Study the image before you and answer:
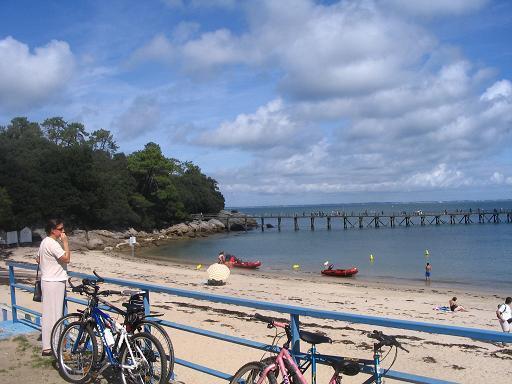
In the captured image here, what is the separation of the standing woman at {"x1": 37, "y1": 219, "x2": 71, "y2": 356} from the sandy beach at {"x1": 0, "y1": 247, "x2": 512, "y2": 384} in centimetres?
250

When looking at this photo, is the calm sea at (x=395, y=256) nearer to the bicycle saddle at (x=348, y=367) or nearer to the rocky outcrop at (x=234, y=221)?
the rocky outcrop at (x=234, y=221)

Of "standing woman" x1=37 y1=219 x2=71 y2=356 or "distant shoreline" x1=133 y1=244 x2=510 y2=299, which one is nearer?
"standing woman" x1=37 y1=219 x2=71 y2=356

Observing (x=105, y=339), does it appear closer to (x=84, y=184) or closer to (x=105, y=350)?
(x=105, y=350)

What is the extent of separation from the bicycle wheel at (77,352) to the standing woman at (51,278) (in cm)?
62

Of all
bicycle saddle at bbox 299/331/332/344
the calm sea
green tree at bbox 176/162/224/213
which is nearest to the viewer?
bicycle saddle at bbox 299/331/332/344

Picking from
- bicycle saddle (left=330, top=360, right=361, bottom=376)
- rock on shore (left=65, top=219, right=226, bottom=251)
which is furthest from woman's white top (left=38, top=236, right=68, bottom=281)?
rock on shore (left=65, top=219, right=226, bottom=251)

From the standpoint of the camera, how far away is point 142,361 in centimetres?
497

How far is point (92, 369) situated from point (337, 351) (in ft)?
22.6

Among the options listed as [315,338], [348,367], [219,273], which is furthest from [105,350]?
[219,273]

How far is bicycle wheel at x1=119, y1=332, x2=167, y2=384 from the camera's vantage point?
4898 mm

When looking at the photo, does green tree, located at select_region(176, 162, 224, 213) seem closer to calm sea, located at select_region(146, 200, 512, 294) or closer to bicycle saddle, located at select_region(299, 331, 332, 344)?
calm sea, located at select_region(146, 200, 512, 294)

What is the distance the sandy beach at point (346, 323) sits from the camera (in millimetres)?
10031

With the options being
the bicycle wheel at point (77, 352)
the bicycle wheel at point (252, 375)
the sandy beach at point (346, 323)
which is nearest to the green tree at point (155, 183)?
the sandy beach at point (346, 323)

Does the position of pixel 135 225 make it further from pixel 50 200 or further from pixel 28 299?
pixel 28 299
